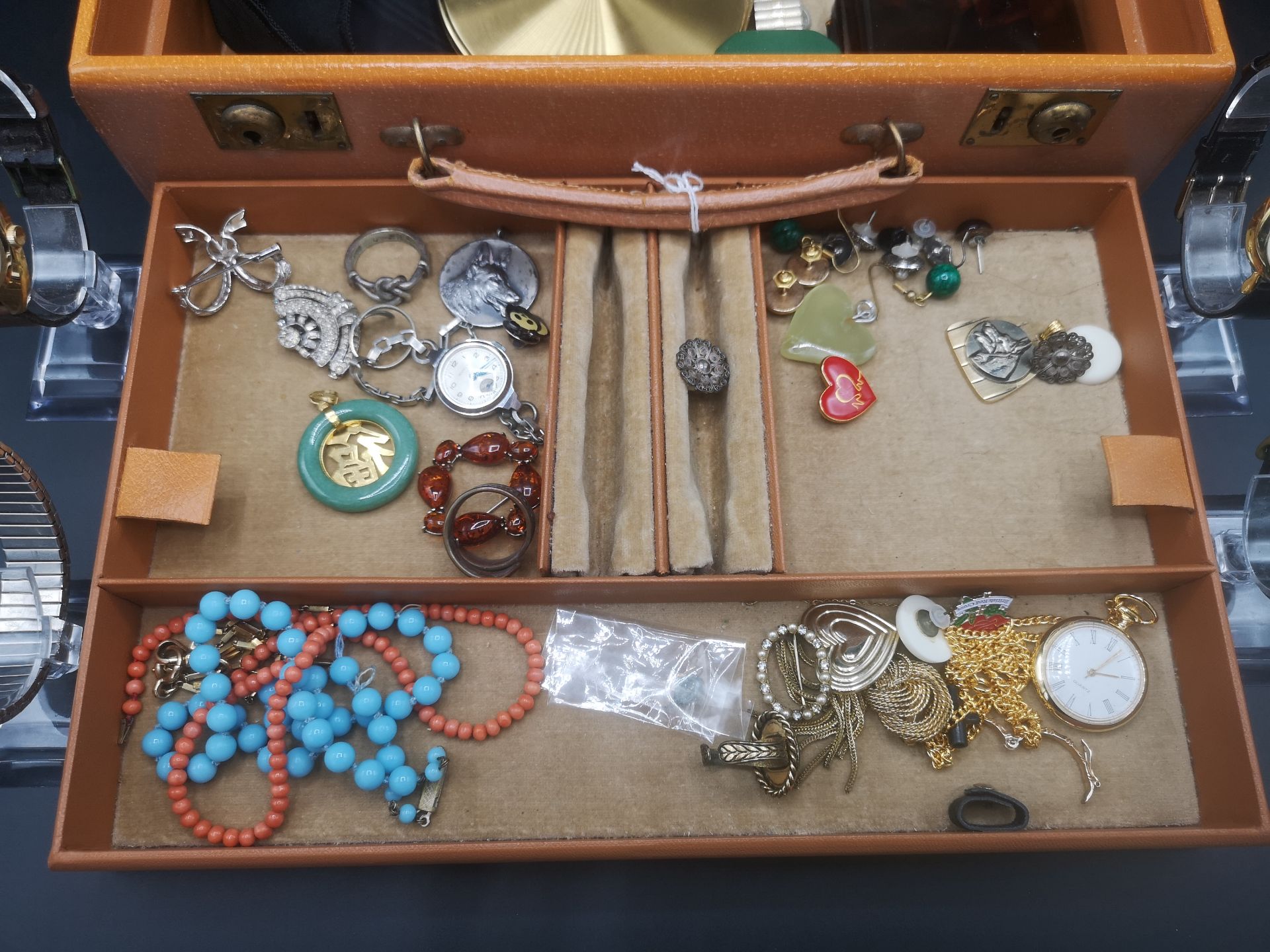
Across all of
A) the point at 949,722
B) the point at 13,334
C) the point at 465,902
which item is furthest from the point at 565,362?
the point at 13,334

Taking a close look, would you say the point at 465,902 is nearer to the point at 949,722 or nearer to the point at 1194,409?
the point at 949,722

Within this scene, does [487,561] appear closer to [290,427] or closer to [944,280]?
[290,427]

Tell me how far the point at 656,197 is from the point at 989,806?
1.35 metres

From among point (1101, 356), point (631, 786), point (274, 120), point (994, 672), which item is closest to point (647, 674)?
point (631, 786)

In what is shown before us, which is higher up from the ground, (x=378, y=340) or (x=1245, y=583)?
(x=378, y=340)

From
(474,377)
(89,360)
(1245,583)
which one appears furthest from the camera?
(89,360)

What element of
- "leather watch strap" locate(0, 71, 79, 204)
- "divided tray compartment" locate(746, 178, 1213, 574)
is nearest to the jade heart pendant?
"divided tray compartment" locate(746, 178, 1213, 574)

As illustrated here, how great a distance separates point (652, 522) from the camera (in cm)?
151

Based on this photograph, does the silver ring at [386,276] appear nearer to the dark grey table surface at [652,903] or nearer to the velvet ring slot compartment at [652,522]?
the velvet ring slot compartment at [652,522]

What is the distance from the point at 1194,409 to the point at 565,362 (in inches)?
62.4

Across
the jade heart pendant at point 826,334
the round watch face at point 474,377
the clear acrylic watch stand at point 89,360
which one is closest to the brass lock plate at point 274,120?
the round watch face at point 474,377

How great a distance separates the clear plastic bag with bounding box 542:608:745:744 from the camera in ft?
5.16

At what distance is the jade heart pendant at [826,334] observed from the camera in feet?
5.79

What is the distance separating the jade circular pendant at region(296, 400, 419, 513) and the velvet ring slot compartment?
46 millimetres
